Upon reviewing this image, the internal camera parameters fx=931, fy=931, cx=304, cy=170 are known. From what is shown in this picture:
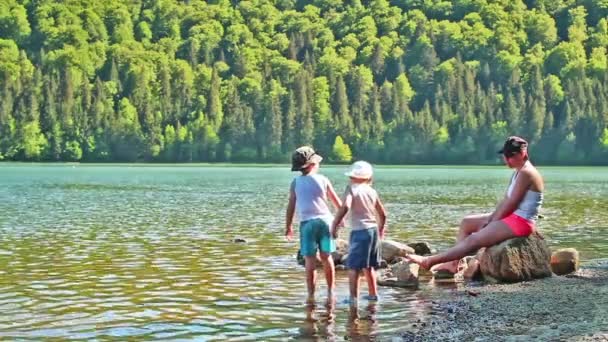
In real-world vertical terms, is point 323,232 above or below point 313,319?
above

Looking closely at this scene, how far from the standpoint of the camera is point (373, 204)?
17188 millimetres

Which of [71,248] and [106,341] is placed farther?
[71,248]

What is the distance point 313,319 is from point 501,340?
3861 millimetres

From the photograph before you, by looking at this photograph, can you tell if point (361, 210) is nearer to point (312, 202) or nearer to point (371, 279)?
point (312, 202)

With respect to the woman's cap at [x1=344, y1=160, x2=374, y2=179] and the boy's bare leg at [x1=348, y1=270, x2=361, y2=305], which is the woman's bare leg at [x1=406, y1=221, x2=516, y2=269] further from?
the woman's cap at [x1=344, y1=160, x2=374, y2=179]

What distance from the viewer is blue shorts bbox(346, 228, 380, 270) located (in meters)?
17.1

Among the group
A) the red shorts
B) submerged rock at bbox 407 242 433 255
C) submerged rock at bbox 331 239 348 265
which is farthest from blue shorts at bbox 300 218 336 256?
submerged rock at bbox 407 242 433 255

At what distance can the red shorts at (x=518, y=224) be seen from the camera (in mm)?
19078

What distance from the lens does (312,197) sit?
17312mm

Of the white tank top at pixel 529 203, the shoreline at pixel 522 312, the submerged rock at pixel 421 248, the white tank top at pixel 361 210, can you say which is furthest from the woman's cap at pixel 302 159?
the submerged rock at pixel 421 248

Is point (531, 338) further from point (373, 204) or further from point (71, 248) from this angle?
point (71, 248)

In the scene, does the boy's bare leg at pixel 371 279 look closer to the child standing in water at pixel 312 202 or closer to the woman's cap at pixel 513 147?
the child standing in water at pixel 312 202

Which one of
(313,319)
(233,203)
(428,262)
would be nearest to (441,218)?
(233,203)

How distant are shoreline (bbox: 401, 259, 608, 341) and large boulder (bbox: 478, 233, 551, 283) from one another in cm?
28
